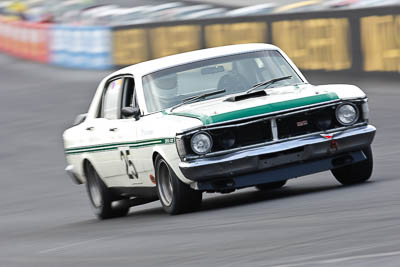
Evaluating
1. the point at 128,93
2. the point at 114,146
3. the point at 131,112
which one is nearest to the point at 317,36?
the point at 128,93

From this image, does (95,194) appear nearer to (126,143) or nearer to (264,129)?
(126,143)

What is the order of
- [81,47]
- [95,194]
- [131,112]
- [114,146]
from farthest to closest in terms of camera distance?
[81,47], [95,194], [114,146], [131,112]

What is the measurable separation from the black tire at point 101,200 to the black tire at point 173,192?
1.67m

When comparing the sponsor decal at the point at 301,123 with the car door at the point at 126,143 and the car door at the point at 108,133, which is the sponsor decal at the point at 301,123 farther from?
the car door at the point at 108,133

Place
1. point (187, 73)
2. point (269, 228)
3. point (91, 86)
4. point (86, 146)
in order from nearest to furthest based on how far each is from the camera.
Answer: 1. point (269, 228)
2. point (187, 73)
3. point (86, 146)
4. point (91, 86)

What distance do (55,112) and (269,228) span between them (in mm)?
17578

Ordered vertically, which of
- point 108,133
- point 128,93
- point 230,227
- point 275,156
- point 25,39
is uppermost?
point 25,39

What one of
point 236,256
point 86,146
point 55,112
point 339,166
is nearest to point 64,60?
point 55,112

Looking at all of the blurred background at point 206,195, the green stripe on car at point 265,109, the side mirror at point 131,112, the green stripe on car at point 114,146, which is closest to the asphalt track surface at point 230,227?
the blurred background at point 206,195

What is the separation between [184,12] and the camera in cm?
4144

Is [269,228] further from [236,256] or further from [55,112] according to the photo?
[55,112]

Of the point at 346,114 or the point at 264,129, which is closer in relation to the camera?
the point at 264,129

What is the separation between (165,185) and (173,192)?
35cm

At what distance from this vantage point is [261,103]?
8.70m
